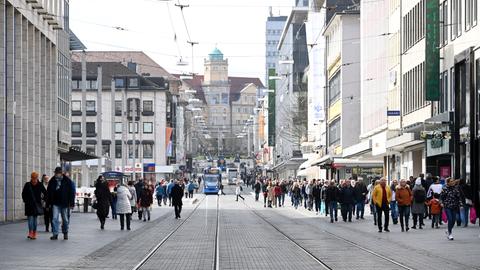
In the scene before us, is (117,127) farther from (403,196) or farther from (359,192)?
(403,196)

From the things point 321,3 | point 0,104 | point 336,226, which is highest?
point 321,3

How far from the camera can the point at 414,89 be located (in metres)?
58.6

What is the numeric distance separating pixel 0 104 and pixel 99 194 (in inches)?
199

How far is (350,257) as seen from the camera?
23.3 metres

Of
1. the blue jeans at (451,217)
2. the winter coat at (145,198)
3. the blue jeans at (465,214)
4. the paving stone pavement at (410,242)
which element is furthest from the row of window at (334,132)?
the blue jeans at (451,217)

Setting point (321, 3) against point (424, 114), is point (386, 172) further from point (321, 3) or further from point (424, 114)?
point (321, 3)

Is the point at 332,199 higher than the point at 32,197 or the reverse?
the reverse

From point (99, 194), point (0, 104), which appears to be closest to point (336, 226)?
point (99, 194)

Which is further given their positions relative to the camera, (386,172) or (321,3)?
(321,3)

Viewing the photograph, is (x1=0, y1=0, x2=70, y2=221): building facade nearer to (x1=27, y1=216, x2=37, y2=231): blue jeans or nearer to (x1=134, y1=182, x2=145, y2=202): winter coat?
(x1=134, y1=182, x2=145, y2=202): winter coat

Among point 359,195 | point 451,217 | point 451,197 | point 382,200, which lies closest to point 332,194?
point 359,195

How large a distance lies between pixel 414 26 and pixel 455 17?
9.73 m

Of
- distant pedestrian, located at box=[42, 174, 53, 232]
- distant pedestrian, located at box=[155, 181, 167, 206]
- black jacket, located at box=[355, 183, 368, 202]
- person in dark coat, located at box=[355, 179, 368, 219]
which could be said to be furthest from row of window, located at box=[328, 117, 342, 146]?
distant pedestrian, located at box=[42, 174, 53, 232]

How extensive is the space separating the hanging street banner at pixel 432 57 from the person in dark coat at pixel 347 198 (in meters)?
8.34
